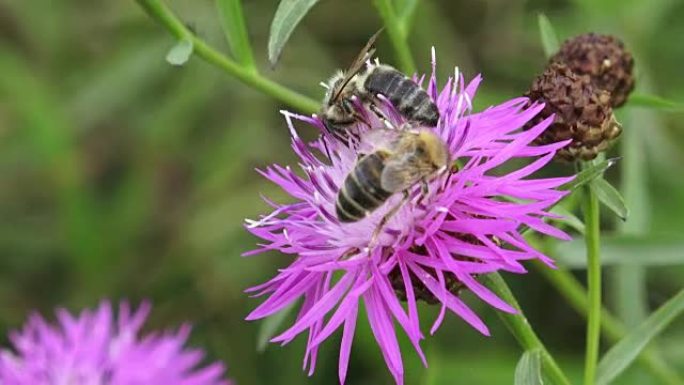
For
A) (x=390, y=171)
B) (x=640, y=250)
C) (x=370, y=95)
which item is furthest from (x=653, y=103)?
(x=390, y=171)

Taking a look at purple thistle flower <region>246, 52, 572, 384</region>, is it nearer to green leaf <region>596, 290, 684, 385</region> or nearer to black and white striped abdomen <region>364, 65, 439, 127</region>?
black and white striped abdomen <region>364, 65, 439, 127</region>

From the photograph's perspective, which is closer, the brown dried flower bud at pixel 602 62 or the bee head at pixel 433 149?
the bee head at pixel 433 149

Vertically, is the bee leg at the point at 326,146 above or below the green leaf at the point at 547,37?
below

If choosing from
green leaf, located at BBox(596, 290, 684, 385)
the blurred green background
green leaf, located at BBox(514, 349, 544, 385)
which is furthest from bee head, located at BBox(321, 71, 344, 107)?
the blurred green background

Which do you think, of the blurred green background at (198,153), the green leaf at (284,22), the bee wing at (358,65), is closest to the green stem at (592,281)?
the bee wing at (358,65)

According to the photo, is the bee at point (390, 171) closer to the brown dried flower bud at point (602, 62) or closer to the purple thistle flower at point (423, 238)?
the purple thistle flower at point (423, 238)
